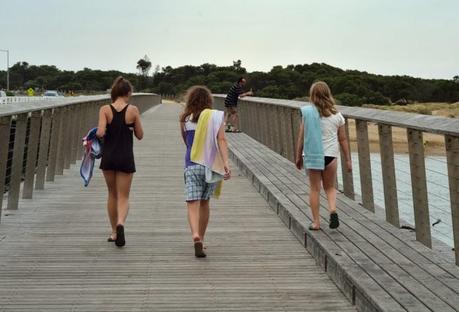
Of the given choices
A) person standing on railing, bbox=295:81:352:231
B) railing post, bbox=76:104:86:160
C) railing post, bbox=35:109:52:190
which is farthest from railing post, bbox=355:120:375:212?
railing post, bbox=76:104:86:160

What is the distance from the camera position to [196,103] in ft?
18.9

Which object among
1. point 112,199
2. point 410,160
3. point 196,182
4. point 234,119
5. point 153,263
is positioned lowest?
point 153,263

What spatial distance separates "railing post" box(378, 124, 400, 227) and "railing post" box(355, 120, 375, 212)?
582mm

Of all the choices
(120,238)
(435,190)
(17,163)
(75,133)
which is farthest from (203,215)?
(75,133)

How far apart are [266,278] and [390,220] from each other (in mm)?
1865

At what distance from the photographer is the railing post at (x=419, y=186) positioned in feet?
18.0

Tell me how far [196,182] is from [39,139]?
475 centimetres

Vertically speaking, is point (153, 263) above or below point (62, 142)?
below

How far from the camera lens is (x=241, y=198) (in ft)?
29.2

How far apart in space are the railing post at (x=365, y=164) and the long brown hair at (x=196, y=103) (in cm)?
195

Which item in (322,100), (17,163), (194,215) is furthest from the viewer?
(17,163)

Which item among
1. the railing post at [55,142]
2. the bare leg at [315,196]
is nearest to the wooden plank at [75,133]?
the railing post at [55,142]

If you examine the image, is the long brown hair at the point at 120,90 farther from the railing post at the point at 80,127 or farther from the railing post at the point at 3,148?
the railing post at the point at 80,127

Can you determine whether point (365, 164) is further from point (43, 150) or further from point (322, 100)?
point (43, 150)
